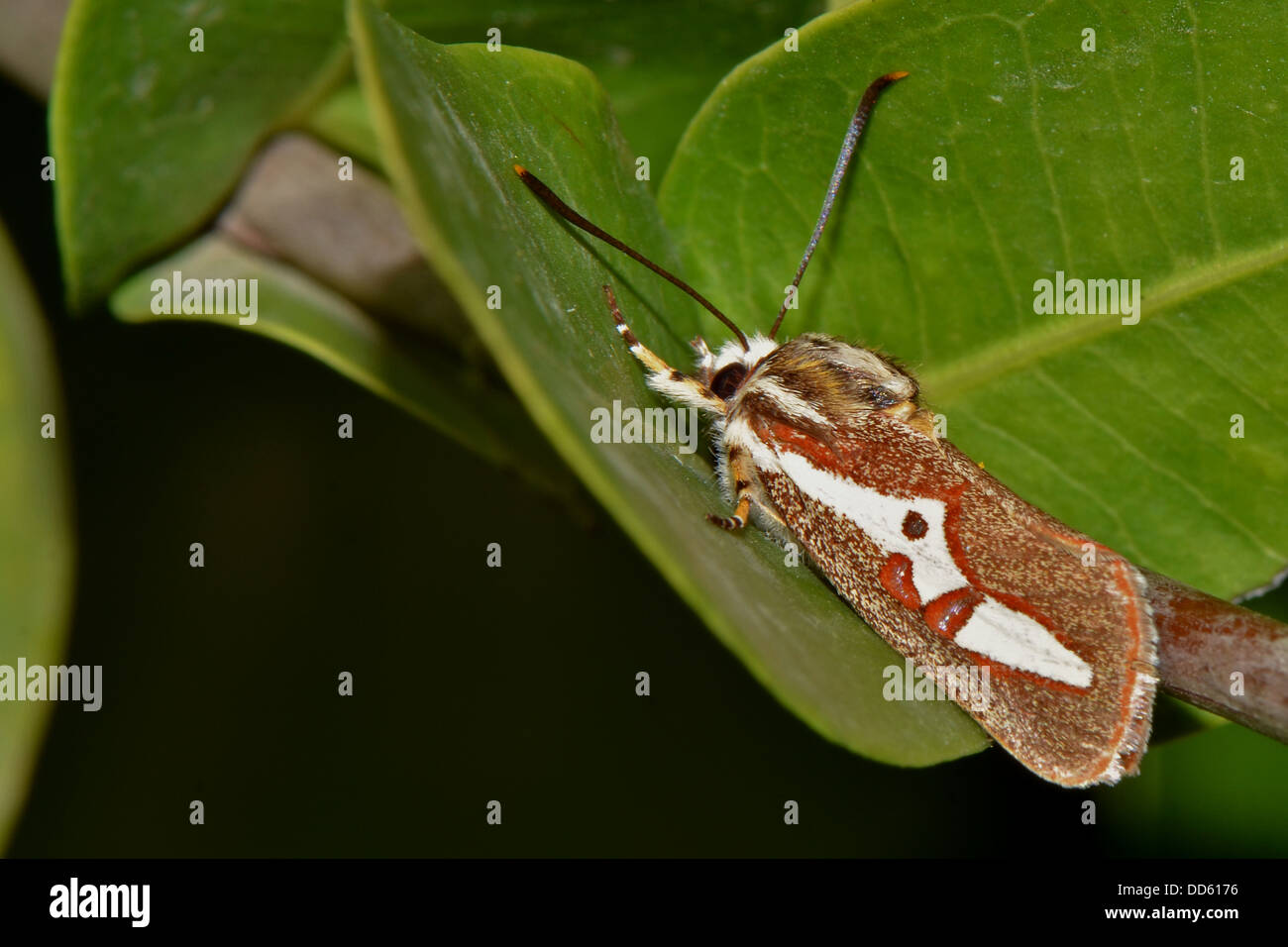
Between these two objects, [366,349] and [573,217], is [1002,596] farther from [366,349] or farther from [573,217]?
[366,349]

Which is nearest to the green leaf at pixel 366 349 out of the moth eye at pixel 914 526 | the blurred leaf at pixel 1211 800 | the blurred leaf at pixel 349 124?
the blurred leaf at pixel 349 124

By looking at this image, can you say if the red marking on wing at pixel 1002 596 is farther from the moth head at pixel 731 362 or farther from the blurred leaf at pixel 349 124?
the blurred leaf at pixel 349 124

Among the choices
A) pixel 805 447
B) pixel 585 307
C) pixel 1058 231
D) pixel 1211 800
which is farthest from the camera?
pixel 1211 800

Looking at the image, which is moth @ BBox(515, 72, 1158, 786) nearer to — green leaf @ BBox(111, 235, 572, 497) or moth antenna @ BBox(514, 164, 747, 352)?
moth antenna @ BBox(514, 164, 747, 352)

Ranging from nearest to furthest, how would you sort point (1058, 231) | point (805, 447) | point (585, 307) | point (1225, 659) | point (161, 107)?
point (1225, 659), point (585, 307), point (1058, 231), point (161, 107), point (805, 447)

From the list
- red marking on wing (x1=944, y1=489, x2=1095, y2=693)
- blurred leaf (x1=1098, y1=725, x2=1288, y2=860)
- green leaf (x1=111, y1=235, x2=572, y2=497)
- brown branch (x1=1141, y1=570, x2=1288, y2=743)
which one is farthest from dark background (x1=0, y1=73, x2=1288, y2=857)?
brown branch (x1=1141, y1=570, x2=1288, y2=743)

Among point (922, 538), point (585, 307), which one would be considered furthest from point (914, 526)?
point (585, 307)

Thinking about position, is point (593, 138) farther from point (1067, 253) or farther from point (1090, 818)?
point (1090, 818)
